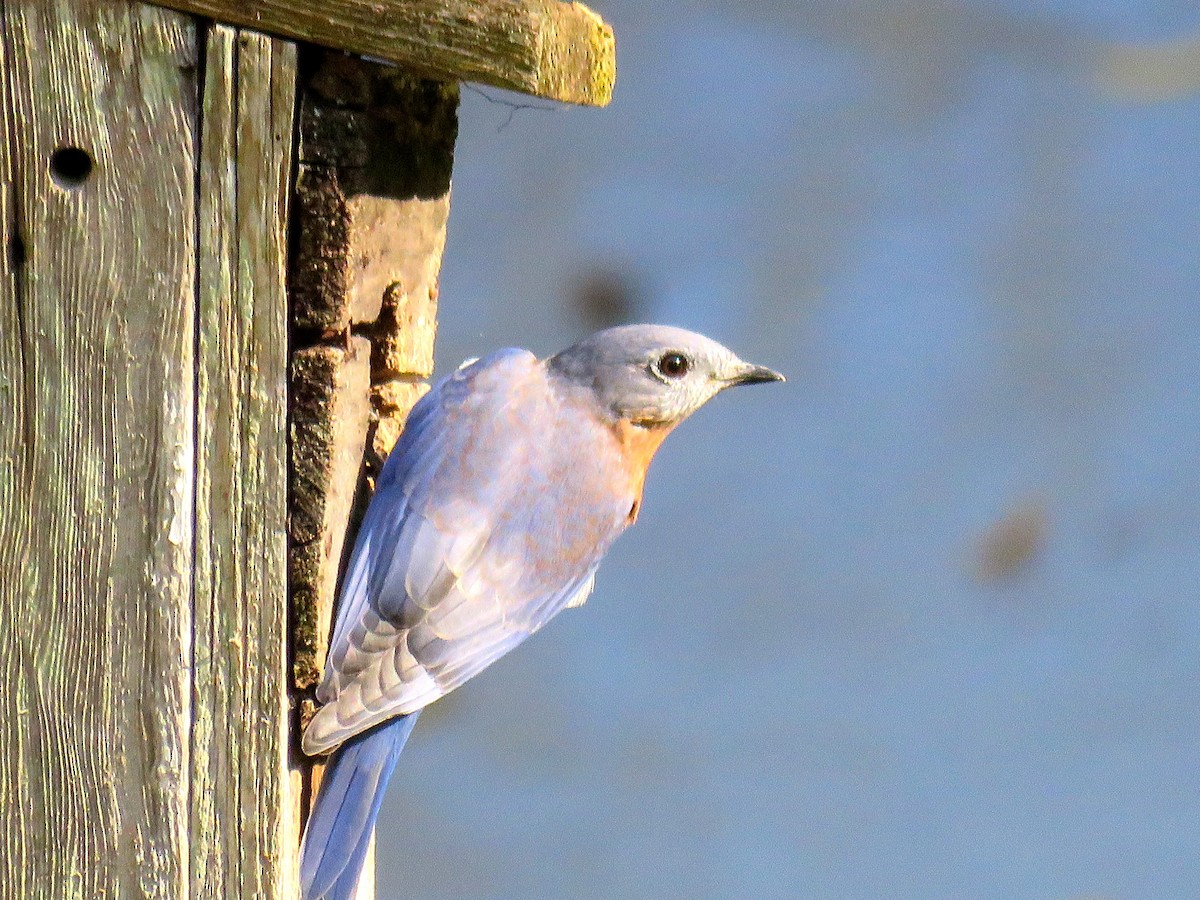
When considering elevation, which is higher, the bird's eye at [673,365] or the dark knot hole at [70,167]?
the dark knot hole at [70,167]

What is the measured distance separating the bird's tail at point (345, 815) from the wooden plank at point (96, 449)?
0.18 m

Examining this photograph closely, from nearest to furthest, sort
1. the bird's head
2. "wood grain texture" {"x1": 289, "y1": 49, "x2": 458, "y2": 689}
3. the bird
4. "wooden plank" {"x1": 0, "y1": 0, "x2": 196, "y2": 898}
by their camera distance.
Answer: "wooden plank" {"x1": 0, "y1": 0, "x2": 196, "y2": 898}
"wood grain texture" {"x1": 289, "y1": 49, "x2": 458, "y2": 689}
the bird
the bird's head

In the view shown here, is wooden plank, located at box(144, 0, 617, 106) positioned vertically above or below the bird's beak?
above

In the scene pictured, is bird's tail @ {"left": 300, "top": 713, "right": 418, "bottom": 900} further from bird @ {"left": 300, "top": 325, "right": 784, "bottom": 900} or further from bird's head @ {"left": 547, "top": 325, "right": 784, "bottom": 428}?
bird's head @ {"left": 547, "top": 325, "right": 784, "bottom": 428}

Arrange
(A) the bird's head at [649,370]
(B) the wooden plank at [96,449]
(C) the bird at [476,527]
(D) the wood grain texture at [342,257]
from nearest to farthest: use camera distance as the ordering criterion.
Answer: (B) the wooden plank at [96,449], (D) the wood grain texture at [342,257], (C) the bird at [476,527], (A) the bird's head at [649,370]

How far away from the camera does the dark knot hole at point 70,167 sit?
1641mm

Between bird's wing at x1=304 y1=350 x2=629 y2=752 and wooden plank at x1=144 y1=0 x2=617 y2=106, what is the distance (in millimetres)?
572

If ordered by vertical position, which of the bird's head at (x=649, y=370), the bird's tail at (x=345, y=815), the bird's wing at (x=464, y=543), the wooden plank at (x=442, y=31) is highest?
the wooden plank at (x=442, y=31)

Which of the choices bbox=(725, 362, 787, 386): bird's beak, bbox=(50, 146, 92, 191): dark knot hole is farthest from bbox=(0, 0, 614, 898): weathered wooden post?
bbox=(725, 362, 787, 386): bird's beak

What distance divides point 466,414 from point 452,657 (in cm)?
38

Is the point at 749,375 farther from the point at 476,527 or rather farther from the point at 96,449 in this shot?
the point at 96,449

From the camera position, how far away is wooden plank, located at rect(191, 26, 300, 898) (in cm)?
165

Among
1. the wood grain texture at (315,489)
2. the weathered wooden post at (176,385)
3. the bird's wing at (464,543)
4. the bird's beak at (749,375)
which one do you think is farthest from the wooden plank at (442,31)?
the bird's beak at (749,375)

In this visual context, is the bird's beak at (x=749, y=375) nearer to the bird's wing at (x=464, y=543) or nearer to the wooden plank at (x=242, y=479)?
the bird's wing at (x=464, y=543)
